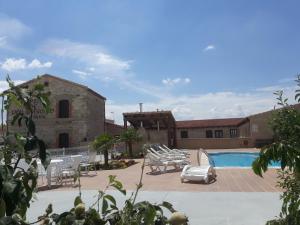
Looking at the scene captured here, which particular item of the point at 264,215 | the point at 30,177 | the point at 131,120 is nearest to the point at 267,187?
the point at 264,215

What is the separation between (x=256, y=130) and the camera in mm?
31266

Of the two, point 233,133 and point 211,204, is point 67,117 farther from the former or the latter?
point 211,204

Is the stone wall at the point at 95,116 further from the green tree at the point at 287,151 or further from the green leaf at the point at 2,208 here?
the green leaf at the point at 2,208

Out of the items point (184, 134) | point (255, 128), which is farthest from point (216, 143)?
point (184, 134)

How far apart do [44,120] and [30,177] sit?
3132 cm

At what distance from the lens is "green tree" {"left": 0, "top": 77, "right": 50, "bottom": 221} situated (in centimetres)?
138

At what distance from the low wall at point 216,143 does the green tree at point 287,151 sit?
27.9m

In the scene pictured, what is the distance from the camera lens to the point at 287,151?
192cm

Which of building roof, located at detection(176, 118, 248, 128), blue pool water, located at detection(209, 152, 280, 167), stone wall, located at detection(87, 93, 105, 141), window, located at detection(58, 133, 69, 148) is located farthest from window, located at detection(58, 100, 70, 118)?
building roof, located at detection(176, 118, 248, 128)

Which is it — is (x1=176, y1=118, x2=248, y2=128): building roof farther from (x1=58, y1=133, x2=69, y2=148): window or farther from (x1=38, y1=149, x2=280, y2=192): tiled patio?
(x1=38, y1=149, x2=280, y2=192): tiled patio

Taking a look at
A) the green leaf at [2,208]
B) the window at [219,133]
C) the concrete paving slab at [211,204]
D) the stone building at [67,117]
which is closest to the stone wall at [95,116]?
the stone building at [67,117]

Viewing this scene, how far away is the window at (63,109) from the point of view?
31.5 meters

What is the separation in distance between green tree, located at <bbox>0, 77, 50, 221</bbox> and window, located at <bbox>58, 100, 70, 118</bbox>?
30414 millimetres

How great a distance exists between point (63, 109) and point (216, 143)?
558 inches
